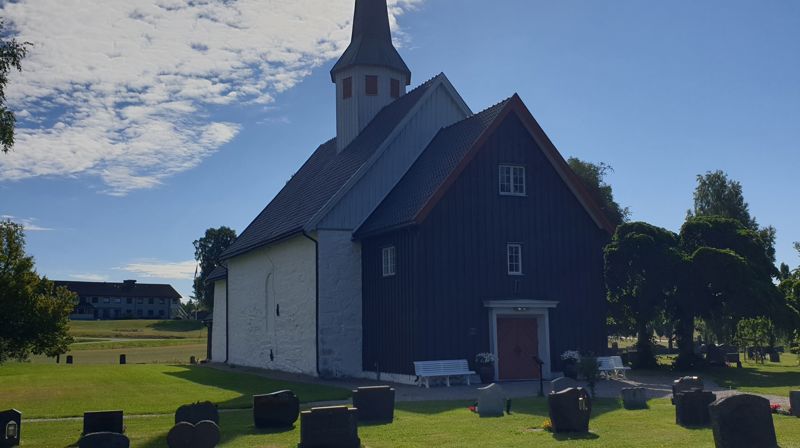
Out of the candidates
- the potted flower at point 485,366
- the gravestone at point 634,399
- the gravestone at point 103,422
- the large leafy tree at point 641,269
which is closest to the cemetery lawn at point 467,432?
the gravestone at point 634,399

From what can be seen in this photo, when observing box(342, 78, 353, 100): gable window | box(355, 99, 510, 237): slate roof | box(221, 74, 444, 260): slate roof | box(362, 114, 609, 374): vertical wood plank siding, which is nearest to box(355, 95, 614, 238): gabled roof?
box(355, 99, 510, 237): slate roof

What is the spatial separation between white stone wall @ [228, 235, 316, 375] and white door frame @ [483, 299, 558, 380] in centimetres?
685

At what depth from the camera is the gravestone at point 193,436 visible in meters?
12.5

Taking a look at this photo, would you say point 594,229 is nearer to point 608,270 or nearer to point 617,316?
point 608,270

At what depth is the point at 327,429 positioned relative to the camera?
12.9m

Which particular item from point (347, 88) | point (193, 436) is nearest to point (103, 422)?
point (193, 436)

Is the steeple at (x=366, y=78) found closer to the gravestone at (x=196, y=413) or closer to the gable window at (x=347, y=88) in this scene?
the gable window at (x=347, y=88)

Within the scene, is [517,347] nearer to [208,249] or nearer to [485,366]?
[485,366]

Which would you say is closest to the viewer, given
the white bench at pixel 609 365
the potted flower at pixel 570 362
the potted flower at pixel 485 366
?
the potted flower at pixel 485 366

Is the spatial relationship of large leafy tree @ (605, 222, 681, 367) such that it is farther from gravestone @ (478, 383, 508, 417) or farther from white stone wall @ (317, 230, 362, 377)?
gravestone @ (478, 383, 508, 417)

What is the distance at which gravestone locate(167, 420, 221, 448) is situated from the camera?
12500 mm

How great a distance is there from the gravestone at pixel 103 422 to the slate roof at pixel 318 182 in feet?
48.7

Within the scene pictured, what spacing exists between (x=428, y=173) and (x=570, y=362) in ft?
26.7

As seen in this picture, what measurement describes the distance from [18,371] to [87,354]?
2357 centimetres
